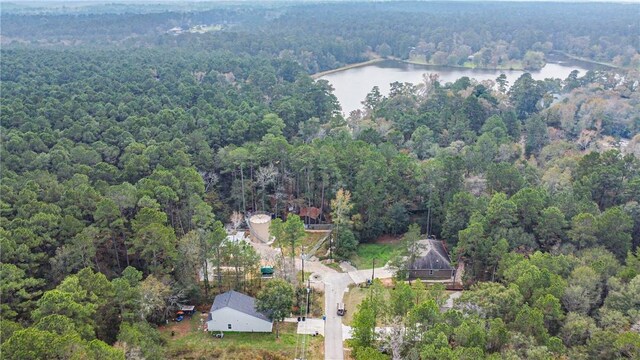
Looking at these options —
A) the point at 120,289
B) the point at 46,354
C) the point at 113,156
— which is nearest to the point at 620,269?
the point at 120,289

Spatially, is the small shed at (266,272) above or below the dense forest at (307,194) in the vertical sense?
below

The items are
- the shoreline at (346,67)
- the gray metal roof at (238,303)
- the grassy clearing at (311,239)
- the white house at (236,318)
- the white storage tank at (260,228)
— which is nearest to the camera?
the white house at (236,318)

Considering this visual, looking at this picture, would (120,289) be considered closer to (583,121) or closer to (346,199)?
(346,199)

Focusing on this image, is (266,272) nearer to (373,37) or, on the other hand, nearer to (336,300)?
(336,300)

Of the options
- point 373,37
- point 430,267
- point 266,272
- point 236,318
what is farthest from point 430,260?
point 373,37

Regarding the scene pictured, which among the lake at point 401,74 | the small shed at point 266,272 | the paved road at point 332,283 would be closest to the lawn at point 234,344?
the paved road at point 332,283

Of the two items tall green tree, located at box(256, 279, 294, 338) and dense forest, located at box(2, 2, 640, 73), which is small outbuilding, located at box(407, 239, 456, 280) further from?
dense forest, located at box(2, 2, 640, 73)

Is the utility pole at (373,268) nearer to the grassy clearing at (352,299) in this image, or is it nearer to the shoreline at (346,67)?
the grassy clearing at (352,299)
